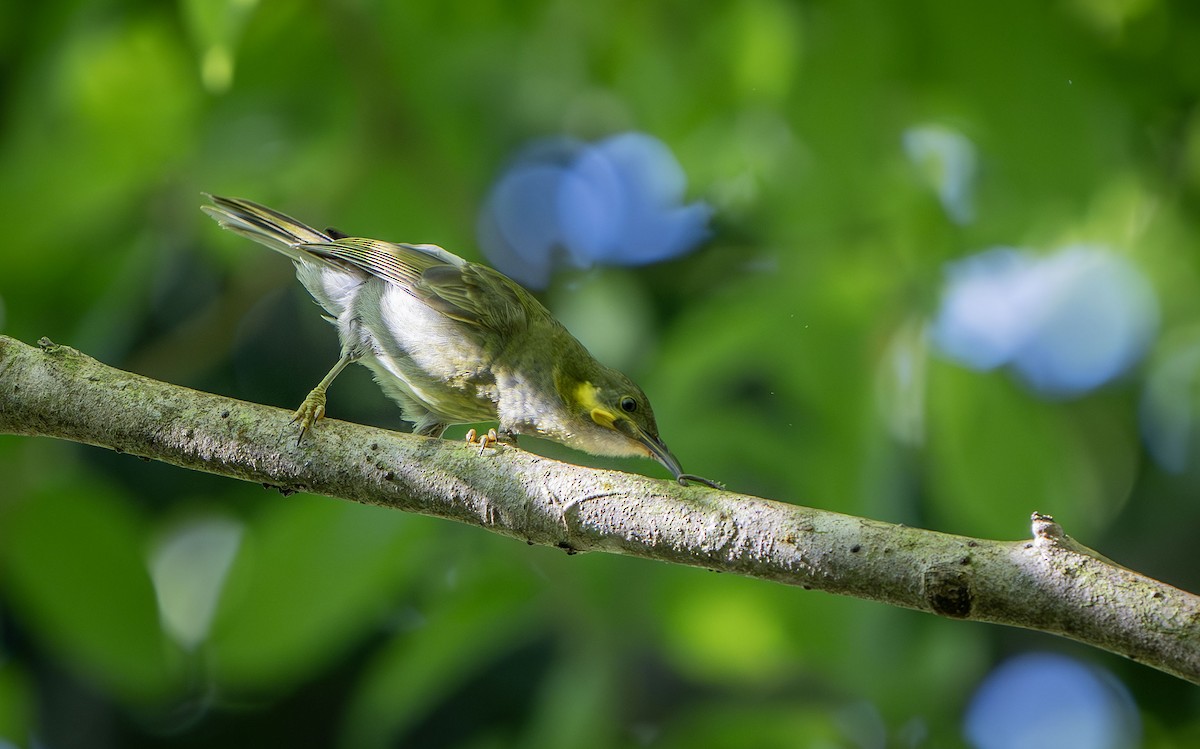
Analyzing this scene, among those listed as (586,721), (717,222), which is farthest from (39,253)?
(717,222)

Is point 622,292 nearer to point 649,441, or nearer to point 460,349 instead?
point 460,349

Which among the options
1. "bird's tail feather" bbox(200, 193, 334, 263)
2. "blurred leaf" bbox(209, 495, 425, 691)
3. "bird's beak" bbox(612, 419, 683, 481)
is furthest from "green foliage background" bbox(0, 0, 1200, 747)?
"bird's tail feather" bbox(200, 193, 334, 263)

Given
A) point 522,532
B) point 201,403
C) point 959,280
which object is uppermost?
point 201,403

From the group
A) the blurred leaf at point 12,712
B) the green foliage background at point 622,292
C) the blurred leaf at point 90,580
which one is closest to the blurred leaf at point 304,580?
the green foliage background at point 622,292

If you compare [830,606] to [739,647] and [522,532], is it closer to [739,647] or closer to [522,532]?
[739,647]

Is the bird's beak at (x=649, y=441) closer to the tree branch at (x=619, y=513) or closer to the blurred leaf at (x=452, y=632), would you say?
the blurred leaf at (x=452, y=632)

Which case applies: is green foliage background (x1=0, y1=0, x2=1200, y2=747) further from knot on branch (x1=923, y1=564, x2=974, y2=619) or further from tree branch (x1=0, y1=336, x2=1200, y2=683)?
knot on branch (x1=923, y1=564, x2=974, y2=619)

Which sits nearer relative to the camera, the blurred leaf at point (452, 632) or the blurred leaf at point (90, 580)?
the blurred leaf at point (90, 580)

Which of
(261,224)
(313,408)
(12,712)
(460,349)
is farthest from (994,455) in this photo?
(12,712)
